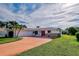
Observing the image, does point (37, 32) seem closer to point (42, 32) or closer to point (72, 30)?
point (42, 32)

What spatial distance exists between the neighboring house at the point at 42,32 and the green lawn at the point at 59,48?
136 millimetres

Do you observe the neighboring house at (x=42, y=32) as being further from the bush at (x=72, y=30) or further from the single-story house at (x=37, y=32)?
the bush at (x=72, y=30)

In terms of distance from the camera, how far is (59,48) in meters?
4.64

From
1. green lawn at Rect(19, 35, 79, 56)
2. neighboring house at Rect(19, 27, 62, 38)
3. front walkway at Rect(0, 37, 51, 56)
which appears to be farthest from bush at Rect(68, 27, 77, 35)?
front walkway at Rect(0, 37, 51, 56)

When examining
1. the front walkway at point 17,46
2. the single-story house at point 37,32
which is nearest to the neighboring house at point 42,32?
the single-story house at point 37,32

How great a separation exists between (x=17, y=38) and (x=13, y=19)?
1.14 feet

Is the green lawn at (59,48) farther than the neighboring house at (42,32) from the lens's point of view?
No

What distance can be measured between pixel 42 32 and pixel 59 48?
43 cm

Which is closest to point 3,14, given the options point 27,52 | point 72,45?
point 27,52

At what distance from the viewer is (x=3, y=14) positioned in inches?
185

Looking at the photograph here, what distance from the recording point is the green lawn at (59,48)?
181 inches

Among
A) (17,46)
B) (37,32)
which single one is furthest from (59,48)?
(17,46)

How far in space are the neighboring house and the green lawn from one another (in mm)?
136

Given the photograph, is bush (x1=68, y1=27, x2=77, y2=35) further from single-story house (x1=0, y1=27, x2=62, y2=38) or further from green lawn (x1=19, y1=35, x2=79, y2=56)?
single-story house (x1=0, y1=27, x2=62, y2=38)
